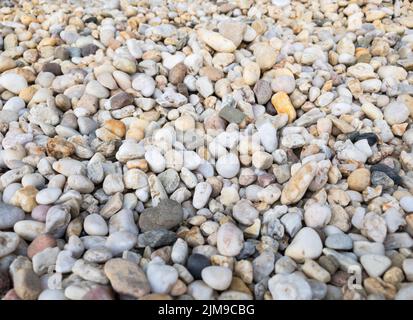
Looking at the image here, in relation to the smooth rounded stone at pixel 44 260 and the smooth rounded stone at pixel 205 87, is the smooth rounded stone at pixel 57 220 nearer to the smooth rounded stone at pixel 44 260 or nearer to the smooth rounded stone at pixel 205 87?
the smooth rounded stone at pixel 44 260

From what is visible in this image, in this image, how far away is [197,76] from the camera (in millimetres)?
1769

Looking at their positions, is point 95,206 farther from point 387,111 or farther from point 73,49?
point 387,111

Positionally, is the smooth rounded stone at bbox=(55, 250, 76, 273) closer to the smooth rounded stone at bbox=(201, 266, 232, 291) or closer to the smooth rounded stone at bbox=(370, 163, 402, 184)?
the smooth rounded stone at bbox=(201, 266, 232, 291)

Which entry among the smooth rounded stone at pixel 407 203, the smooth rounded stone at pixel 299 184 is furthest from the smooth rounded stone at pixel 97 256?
the smooth rounded stone at pixel 407 203

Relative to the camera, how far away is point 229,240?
115 cm

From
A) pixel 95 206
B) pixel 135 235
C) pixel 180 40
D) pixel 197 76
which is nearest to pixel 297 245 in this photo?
pixel 135 235

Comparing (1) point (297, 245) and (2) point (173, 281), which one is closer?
(2) point (173, 281)

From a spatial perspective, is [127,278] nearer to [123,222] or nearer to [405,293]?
[123,222]

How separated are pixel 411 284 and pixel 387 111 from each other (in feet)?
2.56

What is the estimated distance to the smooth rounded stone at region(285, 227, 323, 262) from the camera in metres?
1.13

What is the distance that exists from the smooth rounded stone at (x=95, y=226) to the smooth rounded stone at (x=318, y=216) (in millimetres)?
591

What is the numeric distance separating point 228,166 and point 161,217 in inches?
11.8

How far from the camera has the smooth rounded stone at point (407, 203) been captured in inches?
49.7

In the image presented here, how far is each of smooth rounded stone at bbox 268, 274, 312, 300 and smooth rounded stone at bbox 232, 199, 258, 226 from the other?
0.24 meters
